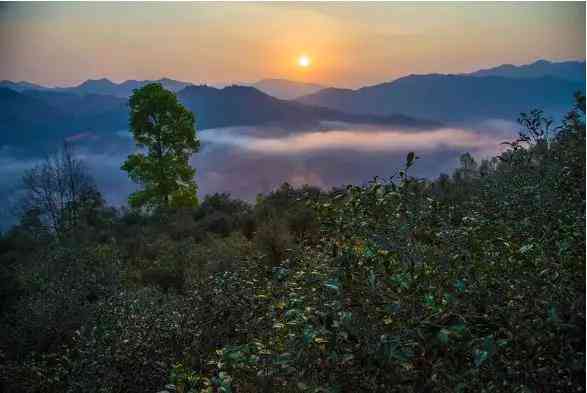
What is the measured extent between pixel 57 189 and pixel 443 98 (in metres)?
47.4

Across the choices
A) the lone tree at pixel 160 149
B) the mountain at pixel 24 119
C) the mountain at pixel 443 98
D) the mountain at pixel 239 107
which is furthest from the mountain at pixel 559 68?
the mountain at pixel 24 119

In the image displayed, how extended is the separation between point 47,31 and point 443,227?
826 centimetres

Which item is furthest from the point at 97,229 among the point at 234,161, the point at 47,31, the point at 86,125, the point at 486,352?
the point at 86,125

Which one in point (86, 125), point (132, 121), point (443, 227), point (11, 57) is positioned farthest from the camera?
point (86, 125)

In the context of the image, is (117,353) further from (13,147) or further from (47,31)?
(13,147)

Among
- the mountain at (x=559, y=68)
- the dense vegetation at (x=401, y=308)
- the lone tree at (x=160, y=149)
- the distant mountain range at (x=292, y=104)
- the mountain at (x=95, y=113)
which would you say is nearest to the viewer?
the dense vegetation at (x=401, y=308)

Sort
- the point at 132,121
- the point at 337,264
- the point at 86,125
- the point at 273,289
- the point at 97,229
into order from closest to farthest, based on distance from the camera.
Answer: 1. the point at 337,264
2. the point at 273,289
3. the point at 97,229
4. the point at 132,121
5. the point at 86,125

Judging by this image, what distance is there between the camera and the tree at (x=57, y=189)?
2161cm

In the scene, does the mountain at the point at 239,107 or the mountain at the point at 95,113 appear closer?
the mountain at the point at 95,113

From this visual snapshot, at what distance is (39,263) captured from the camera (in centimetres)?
1127

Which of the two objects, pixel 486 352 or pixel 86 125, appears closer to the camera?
pixel 486 352

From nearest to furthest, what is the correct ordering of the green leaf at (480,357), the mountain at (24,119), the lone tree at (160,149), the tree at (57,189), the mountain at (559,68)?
the green leaf at (480,357), the mountain at (559,68), the lone tree at (160,149), the tree at (57,189), the mountain at (24,119)

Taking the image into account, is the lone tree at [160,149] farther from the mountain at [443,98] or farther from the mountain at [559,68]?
the mountain at [443,98]

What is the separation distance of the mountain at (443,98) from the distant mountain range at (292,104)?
10cm
